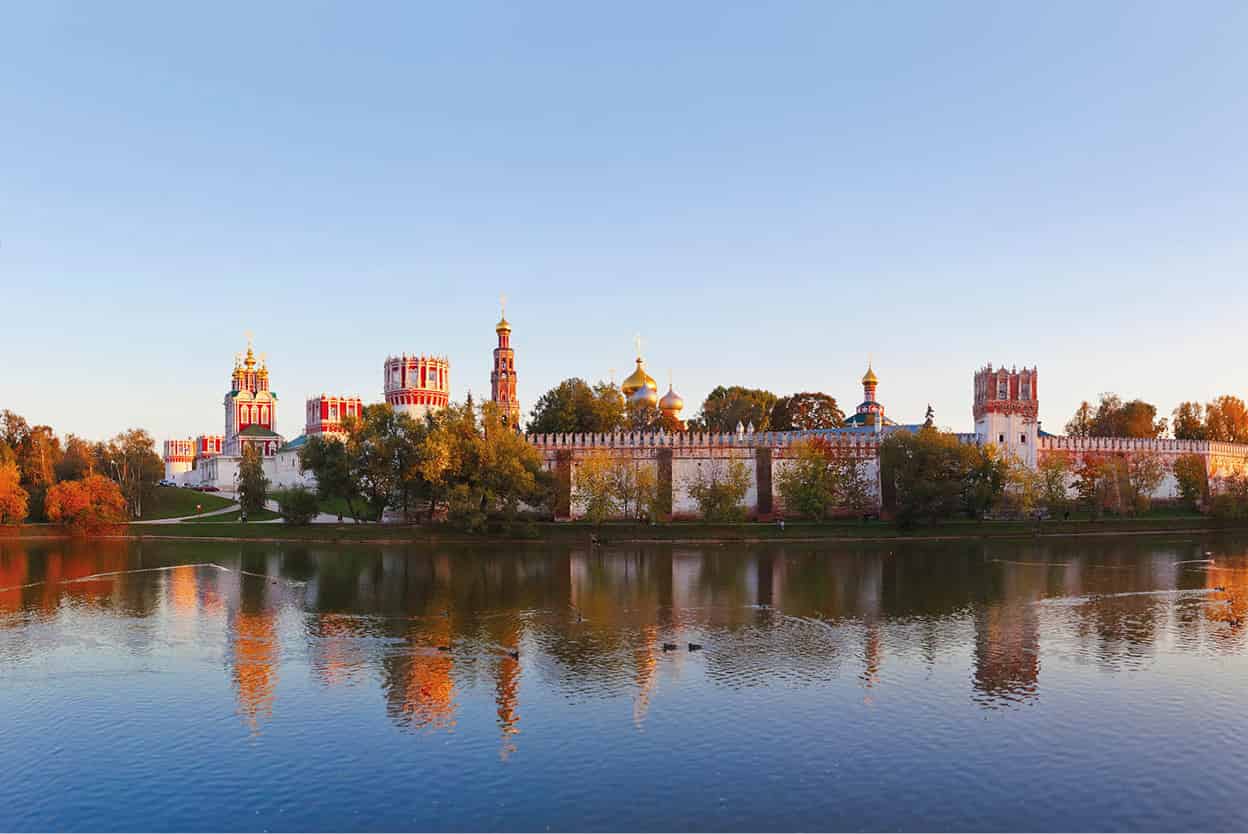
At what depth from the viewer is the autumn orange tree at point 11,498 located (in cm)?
4986

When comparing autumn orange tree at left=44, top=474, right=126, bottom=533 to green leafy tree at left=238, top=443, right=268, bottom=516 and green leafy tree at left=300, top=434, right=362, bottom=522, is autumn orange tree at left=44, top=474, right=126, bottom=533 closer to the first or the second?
green leafy tree at left=238, top=443, right=268, bottom=516

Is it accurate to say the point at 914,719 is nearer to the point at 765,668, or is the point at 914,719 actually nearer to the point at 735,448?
the point at 765,668

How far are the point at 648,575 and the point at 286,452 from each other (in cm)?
4882

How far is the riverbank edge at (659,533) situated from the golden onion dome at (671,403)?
25.0 meters

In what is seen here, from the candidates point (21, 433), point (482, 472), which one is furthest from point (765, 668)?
point (21, 433)

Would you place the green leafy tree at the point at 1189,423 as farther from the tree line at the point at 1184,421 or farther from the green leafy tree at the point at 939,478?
the green leafy tree at the point at 939,478

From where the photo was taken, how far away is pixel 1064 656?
19859 millimetres

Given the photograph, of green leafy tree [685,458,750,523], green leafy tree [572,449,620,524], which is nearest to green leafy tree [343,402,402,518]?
green leafy tree [572,449,620,524]

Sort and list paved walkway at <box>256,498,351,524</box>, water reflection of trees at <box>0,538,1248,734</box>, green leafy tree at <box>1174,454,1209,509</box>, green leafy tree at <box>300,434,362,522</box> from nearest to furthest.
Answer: water reflection of trees at <box>0,538,1248,734</box> → green leafy tree at <box>300,434,362,522</box> → paved walkway at <box>256,498,351,524</box> → green leafy tree at <box>1174,454,1209,509</box>

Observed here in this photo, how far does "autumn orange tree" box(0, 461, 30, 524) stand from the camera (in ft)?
164

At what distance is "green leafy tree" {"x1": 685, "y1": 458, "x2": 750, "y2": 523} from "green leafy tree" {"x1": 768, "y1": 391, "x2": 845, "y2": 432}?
19335 millimetres

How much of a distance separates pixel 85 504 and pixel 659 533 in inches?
1183

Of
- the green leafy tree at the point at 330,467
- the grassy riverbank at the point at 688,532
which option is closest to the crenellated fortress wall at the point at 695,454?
the grassy riverbank at the point at 688,532

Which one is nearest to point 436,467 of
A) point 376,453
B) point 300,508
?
point 376,453
